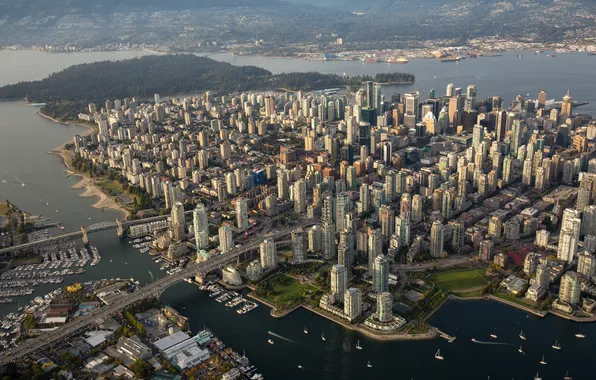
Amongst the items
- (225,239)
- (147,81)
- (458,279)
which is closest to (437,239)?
(458,279)

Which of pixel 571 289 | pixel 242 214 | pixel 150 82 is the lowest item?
pixel 571 289

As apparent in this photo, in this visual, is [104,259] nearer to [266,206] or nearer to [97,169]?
[266,206]

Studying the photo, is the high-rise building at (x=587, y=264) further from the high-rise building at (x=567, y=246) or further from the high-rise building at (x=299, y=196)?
Answer: the high-rise building at (x=299, y=196)

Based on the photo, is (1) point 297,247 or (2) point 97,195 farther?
(2) point 97,195

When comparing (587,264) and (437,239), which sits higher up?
(437,239)

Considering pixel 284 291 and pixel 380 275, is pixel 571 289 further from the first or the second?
pixel 284 291

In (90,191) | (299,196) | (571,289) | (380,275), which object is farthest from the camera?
(90,191)

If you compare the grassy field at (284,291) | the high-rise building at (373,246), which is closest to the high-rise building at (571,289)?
the high-rise building at (373,246)

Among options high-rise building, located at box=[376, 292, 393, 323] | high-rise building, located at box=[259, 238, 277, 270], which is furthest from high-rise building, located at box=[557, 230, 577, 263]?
high-rise building, located at box=[259, 238, 277, 270]

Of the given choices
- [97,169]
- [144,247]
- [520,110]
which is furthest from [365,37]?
[144,247]
